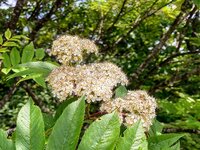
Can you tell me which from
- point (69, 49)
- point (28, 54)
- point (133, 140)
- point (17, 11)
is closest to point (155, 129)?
point (69, 49)

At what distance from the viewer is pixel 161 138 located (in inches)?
41.5

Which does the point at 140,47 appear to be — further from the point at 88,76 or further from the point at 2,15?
the point at 88,76

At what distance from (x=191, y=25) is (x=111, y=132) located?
361cm

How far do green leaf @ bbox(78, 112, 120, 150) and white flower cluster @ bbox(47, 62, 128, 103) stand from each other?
0.46 metres

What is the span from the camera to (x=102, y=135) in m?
0.76

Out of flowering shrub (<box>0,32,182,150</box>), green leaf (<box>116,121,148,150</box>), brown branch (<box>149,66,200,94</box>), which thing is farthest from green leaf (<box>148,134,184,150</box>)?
brown branch (<box>149,66,200,94</box>)

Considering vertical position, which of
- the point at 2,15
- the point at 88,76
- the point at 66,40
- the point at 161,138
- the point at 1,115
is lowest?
the point at 1,115

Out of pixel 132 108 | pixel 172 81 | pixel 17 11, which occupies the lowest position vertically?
pixel 172 81

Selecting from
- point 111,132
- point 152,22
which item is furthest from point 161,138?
point 152,22

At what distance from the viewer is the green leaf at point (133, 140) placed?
76 cm

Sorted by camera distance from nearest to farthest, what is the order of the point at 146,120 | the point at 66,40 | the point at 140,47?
the point at 146,120 < the point at 66,40 < the point at 140,47

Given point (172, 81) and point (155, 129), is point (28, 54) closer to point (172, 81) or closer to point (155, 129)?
point (155, 129)

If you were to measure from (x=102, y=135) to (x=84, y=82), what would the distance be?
51 cm

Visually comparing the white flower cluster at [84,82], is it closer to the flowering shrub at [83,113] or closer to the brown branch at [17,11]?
the flowering shrub at [83,113]
